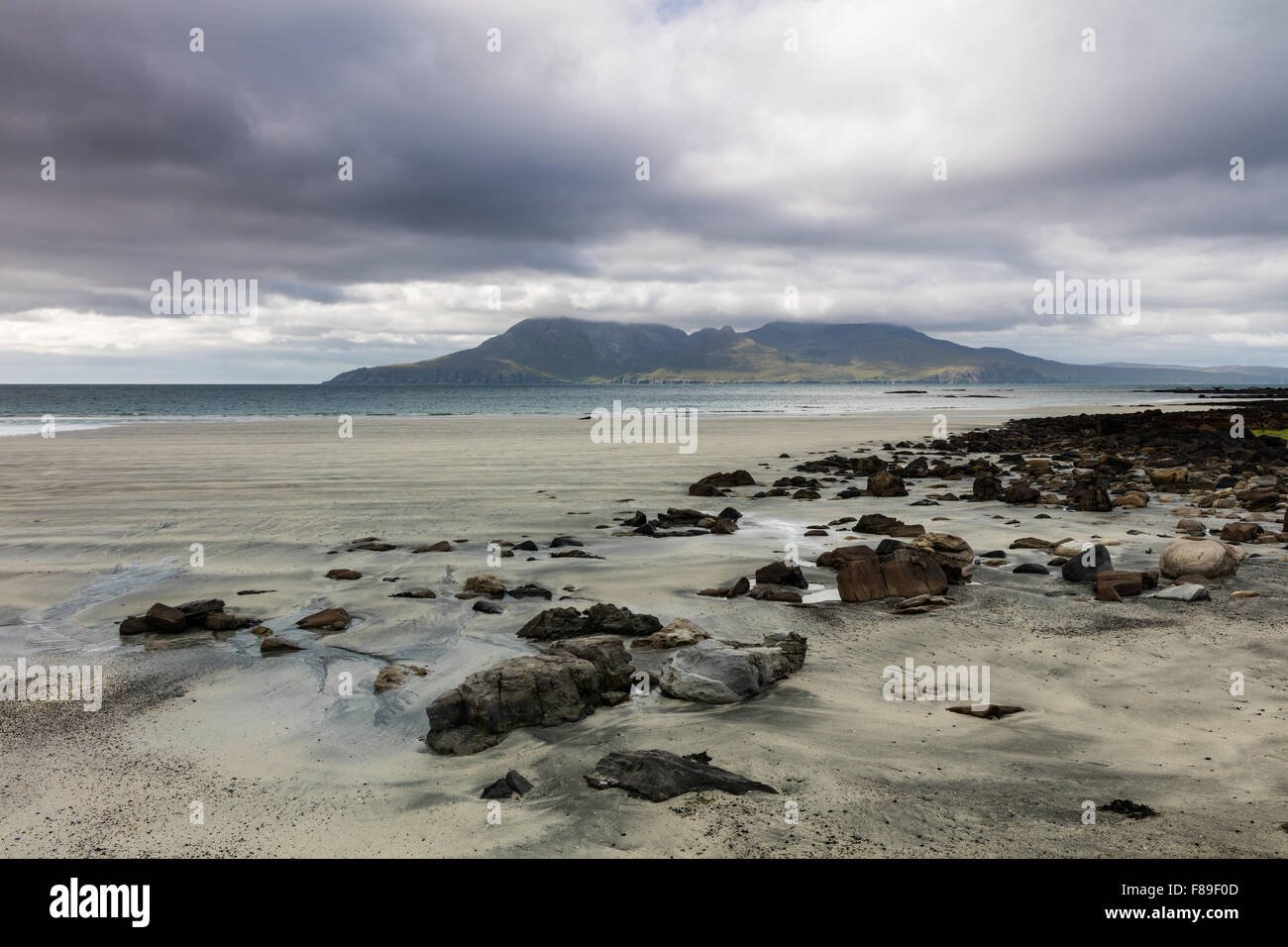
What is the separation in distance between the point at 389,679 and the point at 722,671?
2992 mm

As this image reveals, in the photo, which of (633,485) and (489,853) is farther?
(633,485)

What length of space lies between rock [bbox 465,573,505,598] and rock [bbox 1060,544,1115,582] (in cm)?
733

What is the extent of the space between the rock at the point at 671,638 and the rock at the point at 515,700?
108cm

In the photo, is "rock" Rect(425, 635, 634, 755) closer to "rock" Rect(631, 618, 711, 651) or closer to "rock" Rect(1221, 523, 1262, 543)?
"rock" Rect(631, 618, 711, 651)

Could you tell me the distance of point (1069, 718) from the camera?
19.1 feet

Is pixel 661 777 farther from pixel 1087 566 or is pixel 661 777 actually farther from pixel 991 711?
pixel 1087 566

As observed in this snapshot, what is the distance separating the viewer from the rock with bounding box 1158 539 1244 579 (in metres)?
9.45

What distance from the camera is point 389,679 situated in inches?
266

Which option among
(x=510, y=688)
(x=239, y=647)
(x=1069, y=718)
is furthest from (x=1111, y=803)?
(x=239, y=647)

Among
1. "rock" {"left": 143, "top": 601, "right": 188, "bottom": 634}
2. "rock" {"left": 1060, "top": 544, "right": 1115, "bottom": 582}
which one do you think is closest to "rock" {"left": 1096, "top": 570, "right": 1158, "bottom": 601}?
"rock" {"left": 1060, "top": 544, "right": 1115, "bottom": 582}

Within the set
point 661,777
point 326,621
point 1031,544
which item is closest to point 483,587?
point 326,621
